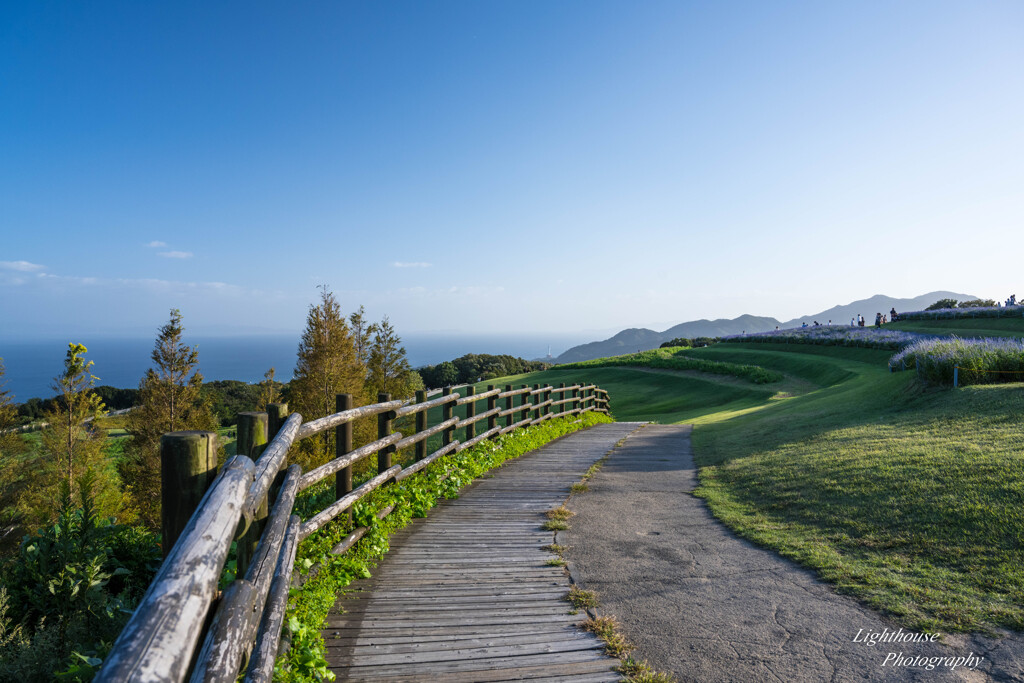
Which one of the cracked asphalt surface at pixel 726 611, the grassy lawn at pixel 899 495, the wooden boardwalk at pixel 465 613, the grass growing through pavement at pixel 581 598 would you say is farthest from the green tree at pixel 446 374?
the grass growing through pavement at pixel 581 598

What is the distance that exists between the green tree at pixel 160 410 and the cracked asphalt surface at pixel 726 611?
72.1ft

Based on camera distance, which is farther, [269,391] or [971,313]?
[971,313]

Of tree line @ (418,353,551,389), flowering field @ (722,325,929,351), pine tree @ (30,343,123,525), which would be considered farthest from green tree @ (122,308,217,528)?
tree line @ (418,353,551,389)

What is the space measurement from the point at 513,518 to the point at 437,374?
67.5m

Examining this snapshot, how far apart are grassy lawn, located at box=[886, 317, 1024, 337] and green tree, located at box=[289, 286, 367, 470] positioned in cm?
3351

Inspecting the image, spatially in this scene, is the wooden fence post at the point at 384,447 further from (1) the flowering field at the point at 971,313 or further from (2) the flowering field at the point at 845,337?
(1) the flowering field at the point at 971,313

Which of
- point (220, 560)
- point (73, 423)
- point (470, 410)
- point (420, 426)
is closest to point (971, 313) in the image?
point (470, 410)

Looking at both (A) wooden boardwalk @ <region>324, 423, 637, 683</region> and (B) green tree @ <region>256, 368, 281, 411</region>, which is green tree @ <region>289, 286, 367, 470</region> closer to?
(B) green tree @ <region>256, 368, 281, 411</region>

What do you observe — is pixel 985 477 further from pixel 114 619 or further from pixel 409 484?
pixel 114 619

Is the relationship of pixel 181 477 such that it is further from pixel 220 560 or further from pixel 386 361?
pixel 386 361

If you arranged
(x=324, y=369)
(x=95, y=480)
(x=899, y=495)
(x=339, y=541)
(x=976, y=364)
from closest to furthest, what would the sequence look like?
1. (x=339, y=541)
2. (x=899, y=495)
3. (x=976, y=364)
4. (x=95, y=480)
5. (x=324, y=369)

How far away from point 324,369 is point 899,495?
25.7 metres

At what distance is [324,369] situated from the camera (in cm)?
2814

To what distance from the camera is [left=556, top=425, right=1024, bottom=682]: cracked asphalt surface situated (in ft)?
11.3
